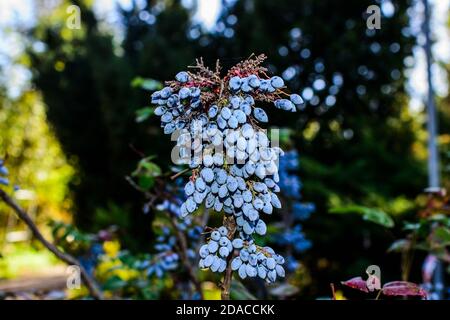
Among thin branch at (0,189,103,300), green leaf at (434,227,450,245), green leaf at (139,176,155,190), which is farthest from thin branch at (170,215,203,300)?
green leaf at (434,227,450,245)

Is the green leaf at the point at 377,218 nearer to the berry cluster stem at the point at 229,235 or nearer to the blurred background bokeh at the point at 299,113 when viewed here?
the berry cluster stem at the point at 229,235

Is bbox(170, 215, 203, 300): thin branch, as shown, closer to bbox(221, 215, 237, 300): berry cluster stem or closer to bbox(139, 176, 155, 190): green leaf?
bbox(139, 176, 155, 190): green leaf

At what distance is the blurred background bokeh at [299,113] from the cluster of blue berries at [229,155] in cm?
249

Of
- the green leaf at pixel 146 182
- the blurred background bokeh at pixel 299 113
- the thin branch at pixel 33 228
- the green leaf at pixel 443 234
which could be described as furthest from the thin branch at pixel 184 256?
the blurred background bokeh at pixel 299 113

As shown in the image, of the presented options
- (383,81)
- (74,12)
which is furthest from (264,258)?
(383,81)

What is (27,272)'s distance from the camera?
653 centimetres

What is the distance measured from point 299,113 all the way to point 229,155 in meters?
3.53

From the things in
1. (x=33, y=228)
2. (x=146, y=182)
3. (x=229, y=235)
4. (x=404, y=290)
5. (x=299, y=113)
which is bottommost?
(x=404, y=290)

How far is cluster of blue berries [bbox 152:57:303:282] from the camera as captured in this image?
1.10 m

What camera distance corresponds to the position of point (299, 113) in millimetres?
4547

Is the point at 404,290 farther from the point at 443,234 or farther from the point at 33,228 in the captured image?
the point at 33,228

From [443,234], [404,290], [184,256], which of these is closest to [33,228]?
[184,256]

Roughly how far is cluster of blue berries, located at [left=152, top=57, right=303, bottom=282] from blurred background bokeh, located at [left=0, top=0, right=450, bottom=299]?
249cm
